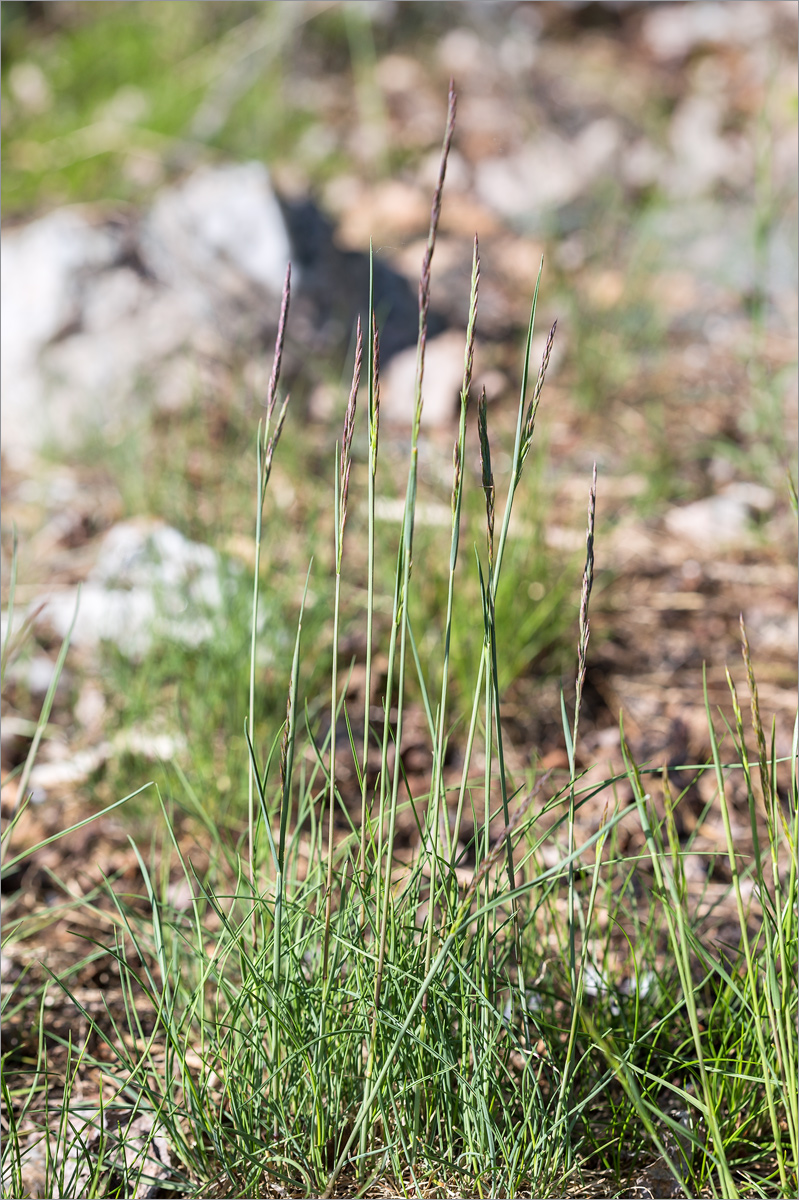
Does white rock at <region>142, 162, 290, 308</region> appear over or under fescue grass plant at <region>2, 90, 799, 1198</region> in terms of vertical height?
over

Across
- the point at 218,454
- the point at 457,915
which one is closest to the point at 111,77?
the point at 218,454

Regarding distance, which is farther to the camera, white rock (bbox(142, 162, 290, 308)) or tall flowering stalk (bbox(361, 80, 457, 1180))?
white rock (bbox(142, 162, 290, 308))

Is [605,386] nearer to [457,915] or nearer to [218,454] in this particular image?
[218,454]

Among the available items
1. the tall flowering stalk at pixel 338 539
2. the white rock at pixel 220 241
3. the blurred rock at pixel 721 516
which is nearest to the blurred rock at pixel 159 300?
the white rock at pixel 220 241

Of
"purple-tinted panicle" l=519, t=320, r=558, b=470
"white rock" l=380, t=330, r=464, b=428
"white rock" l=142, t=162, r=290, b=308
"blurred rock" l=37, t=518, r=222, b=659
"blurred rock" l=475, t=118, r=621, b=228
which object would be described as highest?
"blurred rock" l=475, t=118, r=621, b=228

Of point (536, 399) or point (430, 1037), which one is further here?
point (430, 1037)

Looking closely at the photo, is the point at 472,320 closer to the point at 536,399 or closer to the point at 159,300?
the point at 536,399

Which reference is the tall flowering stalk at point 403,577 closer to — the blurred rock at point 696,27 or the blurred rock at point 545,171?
the blurred rock at point 545,171

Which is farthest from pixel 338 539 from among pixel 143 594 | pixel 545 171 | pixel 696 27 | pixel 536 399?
pixel 696 27

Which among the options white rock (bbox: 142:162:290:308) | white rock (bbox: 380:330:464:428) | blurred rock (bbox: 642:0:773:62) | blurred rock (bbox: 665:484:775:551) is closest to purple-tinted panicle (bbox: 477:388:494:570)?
blurred rock (bbox: 665:484:775:551)

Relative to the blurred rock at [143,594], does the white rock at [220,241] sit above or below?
above

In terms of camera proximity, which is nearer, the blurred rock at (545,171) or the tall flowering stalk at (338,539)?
the tall flowering stalk at (338,539)

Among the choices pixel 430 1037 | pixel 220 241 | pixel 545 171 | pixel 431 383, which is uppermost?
pixel 545 171

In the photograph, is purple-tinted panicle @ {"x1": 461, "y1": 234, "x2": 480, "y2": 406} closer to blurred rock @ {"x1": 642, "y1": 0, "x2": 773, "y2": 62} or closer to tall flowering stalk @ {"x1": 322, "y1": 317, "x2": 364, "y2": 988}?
tall flowering stalk @ {"x1": 322, "y1": 317, "x2": 364, "y2": 988}
